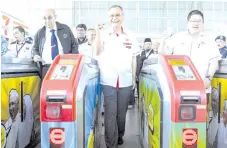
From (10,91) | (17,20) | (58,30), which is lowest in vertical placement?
(10,91)

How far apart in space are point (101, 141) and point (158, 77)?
1681 millimetres

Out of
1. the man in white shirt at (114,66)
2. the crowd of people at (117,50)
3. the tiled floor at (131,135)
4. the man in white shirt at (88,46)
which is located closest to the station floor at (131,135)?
the tiled floor at (131,135)

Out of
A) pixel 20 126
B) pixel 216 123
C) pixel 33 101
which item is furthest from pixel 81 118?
pixel 216 123

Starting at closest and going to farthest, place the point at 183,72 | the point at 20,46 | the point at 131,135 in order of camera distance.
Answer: the point at 183,72
the point at 131,135
the point at 20,46

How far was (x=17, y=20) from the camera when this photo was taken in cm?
674

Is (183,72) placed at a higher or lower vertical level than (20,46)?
lower

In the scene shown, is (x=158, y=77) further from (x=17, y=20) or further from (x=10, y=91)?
(x=17, y=20)

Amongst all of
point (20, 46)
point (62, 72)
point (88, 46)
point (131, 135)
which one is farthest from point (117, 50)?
point (20, 46)

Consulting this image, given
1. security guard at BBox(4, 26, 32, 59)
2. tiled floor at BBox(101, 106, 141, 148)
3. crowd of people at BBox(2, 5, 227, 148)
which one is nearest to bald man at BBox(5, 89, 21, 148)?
crowd of people at BBox(2, 5, 227, 148)

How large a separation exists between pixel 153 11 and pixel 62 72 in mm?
8698

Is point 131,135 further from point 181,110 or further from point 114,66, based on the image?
point 181,110

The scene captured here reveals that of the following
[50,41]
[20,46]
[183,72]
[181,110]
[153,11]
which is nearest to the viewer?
[181,110]

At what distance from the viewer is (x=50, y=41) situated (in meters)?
3.51

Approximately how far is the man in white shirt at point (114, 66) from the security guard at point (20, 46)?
172cm
